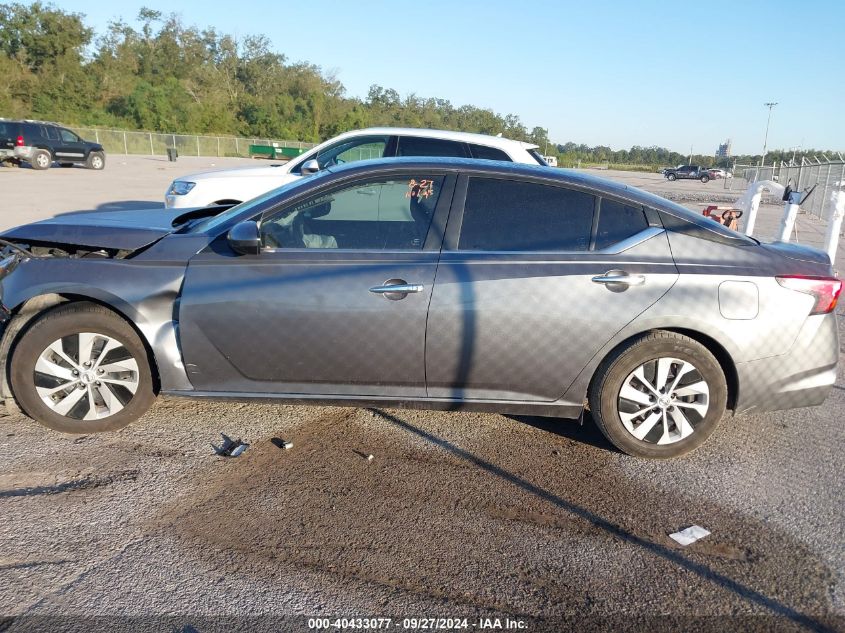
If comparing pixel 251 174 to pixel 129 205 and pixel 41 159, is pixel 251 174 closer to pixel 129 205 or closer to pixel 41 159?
pixel 129 205

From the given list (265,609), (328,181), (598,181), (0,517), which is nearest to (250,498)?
(265,609)

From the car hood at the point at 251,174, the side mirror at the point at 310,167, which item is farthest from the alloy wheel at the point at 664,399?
the car hood at the point at 251,174

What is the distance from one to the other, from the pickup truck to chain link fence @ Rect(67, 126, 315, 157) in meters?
35.5

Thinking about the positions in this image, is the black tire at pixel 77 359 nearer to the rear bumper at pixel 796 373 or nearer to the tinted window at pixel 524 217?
the tinted window at pixel 524 217

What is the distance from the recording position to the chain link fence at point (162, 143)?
49812 millimetres

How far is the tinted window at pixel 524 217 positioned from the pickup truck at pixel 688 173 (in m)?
64.0

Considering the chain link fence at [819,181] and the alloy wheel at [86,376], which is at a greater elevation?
the chain link fence at [819,181]

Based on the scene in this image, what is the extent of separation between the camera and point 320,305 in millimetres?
3721

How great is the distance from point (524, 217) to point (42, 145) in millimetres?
29944

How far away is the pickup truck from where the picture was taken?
62.6 m

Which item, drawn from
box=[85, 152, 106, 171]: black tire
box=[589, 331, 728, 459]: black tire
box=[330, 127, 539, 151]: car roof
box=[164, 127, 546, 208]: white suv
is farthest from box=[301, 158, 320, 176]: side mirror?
box=[85, 152, 106, 171]: black tire

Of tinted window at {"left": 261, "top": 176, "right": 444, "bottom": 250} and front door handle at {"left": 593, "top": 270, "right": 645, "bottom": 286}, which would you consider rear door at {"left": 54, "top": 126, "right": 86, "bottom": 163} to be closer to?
tinted window at {"left": 261, "top": 176, "right": 444, "bottom": 250}

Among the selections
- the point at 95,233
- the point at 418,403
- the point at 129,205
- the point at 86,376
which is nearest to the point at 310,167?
the point at 95,233

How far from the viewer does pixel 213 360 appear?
3.84m
